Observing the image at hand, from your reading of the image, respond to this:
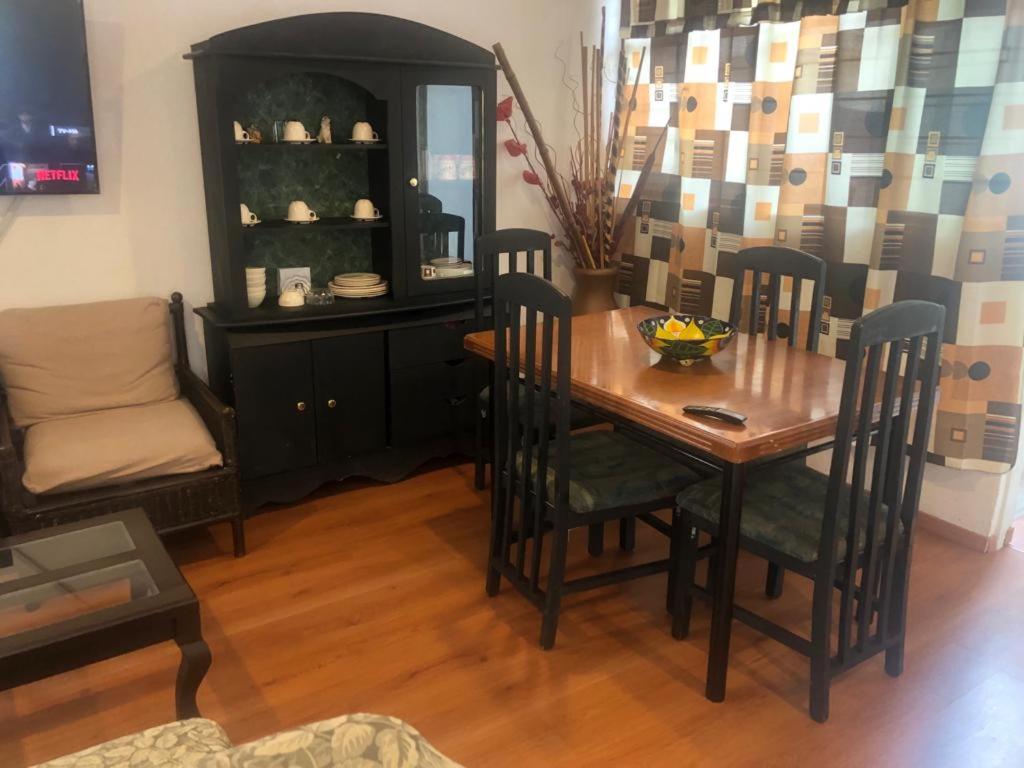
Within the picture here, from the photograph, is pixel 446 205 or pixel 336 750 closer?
pixel 336 750

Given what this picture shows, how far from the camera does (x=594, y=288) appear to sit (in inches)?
149

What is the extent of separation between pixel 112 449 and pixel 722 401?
177cm

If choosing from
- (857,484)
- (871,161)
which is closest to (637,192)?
(871,161)

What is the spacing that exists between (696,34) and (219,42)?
183 centimetres

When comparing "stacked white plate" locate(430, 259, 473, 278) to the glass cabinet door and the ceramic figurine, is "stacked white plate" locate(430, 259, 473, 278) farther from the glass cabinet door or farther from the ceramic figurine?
the ceramic figurine

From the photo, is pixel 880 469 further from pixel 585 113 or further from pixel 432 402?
pixel 585 113

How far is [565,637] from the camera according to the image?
2.36m

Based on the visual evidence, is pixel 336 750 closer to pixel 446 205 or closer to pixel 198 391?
pixel 198 391

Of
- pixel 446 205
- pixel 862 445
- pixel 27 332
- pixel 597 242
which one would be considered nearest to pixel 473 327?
pixel 446 205

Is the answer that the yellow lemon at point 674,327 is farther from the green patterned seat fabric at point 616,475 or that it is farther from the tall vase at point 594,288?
the tall vase at point 594,288

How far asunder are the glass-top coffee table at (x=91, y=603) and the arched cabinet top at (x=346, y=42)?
1546 millimetres

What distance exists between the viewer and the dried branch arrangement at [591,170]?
12.3 feet

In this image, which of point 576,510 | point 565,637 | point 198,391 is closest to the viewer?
point 576,510

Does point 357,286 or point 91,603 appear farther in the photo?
point 357,286
